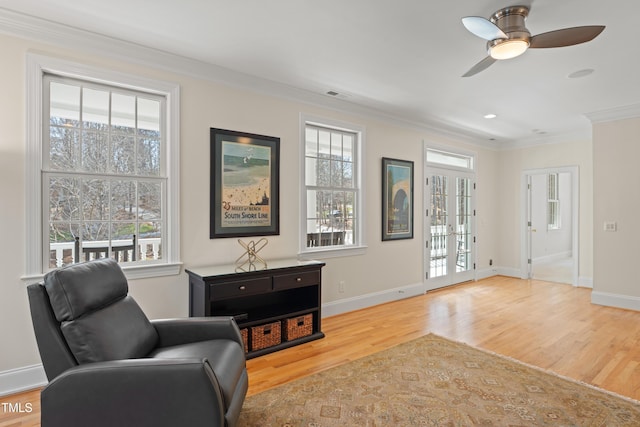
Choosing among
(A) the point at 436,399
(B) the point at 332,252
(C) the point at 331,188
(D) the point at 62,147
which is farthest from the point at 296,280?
(D) the point at 62,147

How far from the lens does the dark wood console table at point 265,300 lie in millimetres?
2982

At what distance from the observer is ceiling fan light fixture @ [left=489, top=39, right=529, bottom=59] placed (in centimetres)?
235

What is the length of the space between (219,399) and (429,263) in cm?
455

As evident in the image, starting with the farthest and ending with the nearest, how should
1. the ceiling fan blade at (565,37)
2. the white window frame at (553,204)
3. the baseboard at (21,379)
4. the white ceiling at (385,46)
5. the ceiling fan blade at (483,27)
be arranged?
the white window frame at (553,204)
the baseboard at (21,379)
the white ceiling at (385,46)
the ceiling fan blade at (565,37)
the ceiling fan blade at (483,27)

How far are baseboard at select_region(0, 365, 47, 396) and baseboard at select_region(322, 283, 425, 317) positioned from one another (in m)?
2.65

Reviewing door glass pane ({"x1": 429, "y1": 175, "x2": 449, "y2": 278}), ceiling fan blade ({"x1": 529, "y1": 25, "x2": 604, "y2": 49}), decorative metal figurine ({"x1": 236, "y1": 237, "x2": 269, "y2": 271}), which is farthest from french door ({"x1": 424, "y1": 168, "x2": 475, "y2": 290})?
ceiling fan blade ({"x1": 529, "y1": 25, "x2": 604, "y2": 49})

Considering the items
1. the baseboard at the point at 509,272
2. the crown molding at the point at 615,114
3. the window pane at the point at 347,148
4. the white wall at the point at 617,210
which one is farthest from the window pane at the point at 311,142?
the baseboard at the point at 509,272

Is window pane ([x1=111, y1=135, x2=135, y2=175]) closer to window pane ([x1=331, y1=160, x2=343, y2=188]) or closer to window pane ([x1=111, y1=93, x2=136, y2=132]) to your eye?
window pane ([x1=111, y1=93, x2=136, y2=132])

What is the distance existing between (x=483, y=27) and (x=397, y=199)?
3089 mm

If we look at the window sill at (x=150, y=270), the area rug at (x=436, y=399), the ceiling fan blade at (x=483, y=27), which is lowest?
the area rug at (x=436, y=399)

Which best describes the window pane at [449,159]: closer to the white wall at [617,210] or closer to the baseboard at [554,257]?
the white wall at [617,210]

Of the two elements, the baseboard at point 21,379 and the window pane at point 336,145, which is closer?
the baseboard at point 21,379

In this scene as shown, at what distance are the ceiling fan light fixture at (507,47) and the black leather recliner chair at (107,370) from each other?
265 centimetres

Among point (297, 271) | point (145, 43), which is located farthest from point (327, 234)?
point (145, 43)
